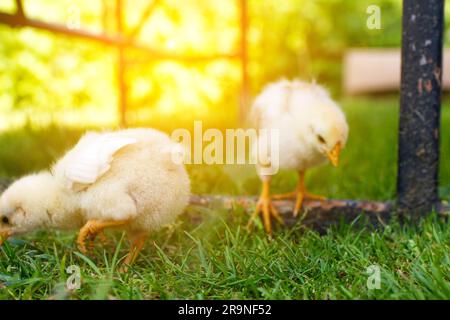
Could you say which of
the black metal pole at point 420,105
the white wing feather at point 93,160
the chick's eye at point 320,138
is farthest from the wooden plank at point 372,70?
the white wing feather at point 93,160

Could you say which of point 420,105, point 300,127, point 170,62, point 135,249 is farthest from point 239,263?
point 170,62

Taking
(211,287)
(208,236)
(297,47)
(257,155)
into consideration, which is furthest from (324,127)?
(297,47)

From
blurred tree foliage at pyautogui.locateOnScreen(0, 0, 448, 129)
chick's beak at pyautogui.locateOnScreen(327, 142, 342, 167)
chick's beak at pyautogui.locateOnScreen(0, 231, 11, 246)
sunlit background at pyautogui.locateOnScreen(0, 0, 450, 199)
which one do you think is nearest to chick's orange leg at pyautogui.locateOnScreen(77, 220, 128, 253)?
chick's beak at pyautogui.locateOnScreen(0, 231, 11, 246)

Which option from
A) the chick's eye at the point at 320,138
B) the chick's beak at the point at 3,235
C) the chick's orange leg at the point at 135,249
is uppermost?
the chick's eye at the point at 320,138

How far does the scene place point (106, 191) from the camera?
171cm

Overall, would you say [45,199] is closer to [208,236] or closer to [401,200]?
[208,236]

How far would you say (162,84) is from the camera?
574cm

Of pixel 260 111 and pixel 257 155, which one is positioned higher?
pixel 260 111

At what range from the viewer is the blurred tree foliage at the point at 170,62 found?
5281 millimetres

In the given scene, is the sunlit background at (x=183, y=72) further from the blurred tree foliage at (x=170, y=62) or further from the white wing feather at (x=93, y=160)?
the white wing feather at (x=93, y=160)

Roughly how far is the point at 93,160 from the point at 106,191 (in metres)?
0.10

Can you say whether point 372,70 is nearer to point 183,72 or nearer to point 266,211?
point 183,72

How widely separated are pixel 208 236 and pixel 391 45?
7.68 m

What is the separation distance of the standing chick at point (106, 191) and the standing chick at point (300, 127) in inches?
17.3
